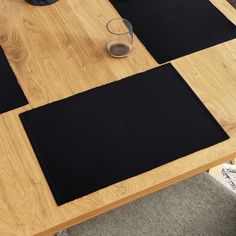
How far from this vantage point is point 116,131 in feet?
4.02

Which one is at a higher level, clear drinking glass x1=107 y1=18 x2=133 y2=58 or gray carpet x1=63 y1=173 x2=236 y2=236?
clear drinking glass x1=107 y1=18 x2=133 y2=58

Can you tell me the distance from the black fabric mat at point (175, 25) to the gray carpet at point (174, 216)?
45 centimetres

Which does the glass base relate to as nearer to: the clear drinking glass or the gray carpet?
the clear drinking glass

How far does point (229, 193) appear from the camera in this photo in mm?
1470

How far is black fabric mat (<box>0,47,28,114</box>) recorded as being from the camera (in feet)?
4.25

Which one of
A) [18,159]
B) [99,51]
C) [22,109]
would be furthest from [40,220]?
[99,51]

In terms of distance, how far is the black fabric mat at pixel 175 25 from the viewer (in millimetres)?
1432

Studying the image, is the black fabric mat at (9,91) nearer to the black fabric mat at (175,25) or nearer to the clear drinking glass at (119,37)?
the clear drinking glass at (119,37)

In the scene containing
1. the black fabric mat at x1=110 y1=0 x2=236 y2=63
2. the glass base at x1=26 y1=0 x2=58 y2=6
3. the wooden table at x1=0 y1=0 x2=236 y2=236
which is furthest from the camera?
the glass base at x1=26 y1=0 x2=58 y2=6

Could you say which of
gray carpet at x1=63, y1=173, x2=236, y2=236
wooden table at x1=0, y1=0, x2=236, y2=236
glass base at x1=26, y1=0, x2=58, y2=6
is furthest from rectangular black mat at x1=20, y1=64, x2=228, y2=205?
glass base at x1=26, y1=0, x2=58, y2=6

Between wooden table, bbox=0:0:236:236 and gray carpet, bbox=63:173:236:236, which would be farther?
gray carpet, bbox=63:173:236:236

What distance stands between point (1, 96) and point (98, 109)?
0.29m

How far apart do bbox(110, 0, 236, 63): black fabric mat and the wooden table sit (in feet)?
0.11

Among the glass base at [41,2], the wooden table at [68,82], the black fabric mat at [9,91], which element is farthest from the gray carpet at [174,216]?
the glass base at [41,2]
